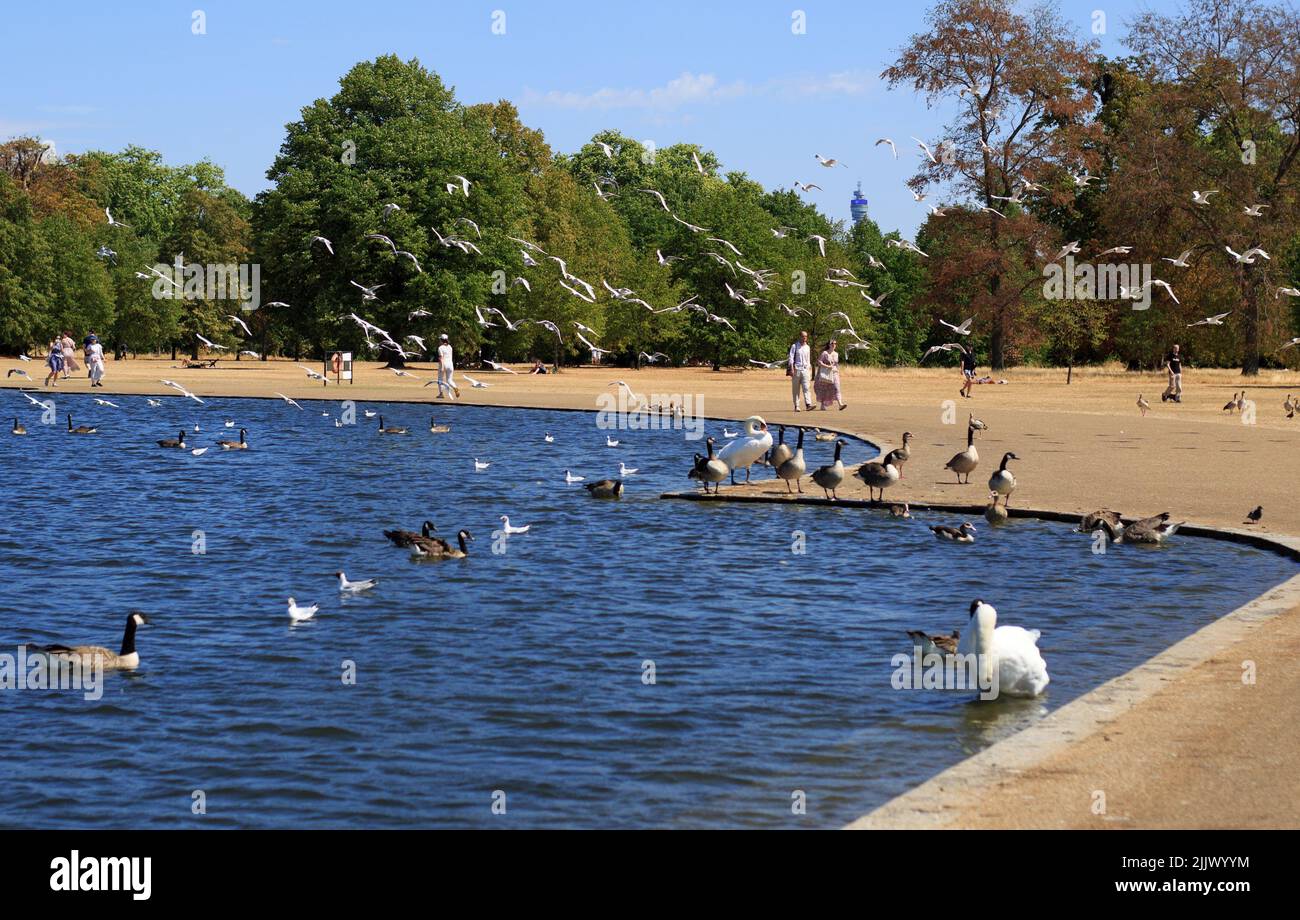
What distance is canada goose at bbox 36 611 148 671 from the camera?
13508 millimetres

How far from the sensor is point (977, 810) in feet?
28.4

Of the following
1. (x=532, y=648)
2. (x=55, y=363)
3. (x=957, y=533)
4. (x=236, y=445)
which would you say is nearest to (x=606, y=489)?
(x=957, y=533)

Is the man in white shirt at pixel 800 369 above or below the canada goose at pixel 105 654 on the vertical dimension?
above

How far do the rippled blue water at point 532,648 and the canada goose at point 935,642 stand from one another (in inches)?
14.5

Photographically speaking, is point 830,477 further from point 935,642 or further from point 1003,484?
point 935,642

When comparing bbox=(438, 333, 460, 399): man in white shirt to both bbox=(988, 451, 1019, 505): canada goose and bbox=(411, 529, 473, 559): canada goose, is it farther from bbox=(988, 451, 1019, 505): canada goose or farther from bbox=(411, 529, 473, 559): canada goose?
bbox=(411, 529, 473, 559): canada goose

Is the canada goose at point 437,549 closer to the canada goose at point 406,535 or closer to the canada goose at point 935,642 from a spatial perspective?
the canada goose at point 406,535

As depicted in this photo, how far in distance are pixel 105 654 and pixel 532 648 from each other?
4.01 m

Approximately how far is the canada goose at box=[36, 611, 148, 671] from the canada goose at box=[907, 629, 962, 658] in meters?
7.40

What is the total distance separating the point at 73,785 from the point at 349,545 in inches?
459

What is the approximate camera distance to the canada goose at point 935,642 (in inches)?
545

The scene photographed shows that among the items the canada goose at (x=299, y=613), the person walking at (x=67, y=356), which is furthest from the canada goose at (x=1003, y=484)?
the person walking at (x=67, y=356)

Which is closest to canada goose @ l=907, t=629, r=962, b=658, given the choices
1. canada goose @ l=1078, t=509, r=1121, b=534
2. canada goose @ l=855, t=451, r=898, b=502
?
canada goose @ l=1078, t=509, r=1121, b=534

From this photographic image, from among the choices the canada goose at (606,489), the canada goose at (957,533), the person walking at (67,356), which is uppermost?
the person walking at (67,356)
